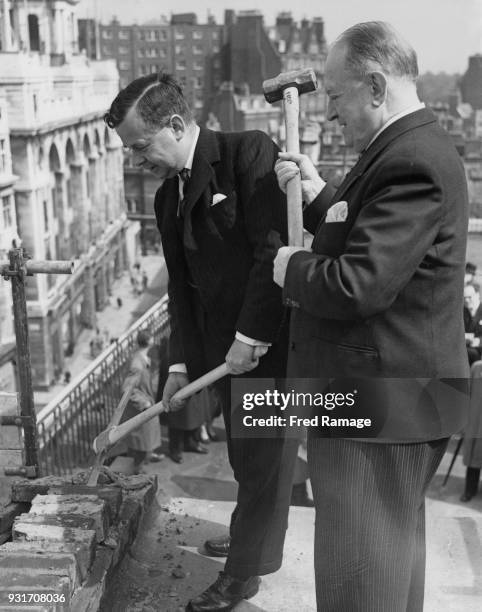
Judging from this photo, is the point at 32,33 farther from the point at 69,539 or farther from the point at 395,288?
the point at 395,288

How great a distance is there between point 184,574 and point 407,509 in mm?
Answer: 1702

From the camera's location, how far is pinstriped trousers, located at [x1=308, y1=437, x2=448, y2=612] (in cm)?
260

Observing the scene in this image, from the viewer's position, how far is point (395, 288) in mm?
2275

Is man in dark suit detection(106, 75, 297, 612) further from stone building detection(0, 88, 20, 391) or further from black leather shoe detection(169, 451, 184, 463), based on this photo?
stone building detection(0, 88, 20, 391)

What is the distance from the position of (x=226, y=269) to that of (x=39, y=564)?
4.79ft

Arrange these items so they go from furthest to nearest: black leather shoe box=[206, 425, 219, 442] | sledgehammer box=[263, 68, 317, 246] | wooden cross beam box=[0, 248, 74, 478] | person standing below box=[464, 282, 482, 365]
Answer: black leather shoe box=[206, 425, 219, 442] → person standing below box=[464, 282, 482, 365] → wooden cross beam box=[0, 248, 74, 478] → sledgehammer box=[263, 68, 317, 246]

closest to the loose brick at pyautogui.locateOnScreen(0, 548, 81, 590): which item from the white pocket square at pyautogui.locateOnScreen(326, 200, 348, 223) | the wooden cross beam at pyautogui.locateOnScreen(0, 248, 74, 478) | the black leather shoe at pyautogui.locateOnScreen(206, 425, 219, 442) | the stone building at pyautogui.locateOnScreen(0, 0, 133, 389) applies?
the wooden cross beam at pyautogui.locateOnScreen(0, 248, 74, 478)

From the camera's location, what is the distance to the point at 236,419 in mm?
3496

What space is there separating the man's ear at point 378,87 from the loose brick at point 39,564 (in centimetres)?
219

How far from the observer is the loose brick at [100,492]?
3.90 meters

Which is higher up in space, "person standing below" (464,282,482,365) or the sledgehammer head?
the sledgehammer head

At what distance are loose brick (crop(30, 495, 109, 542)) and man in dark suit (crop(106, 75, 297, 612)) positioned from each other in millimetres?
572

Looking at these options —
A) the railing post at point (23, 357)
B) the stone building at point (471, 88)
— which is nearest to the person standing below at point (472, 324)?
the railing post at point (23, 357)

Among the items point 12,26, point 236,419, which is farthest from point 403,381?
point 12,26
